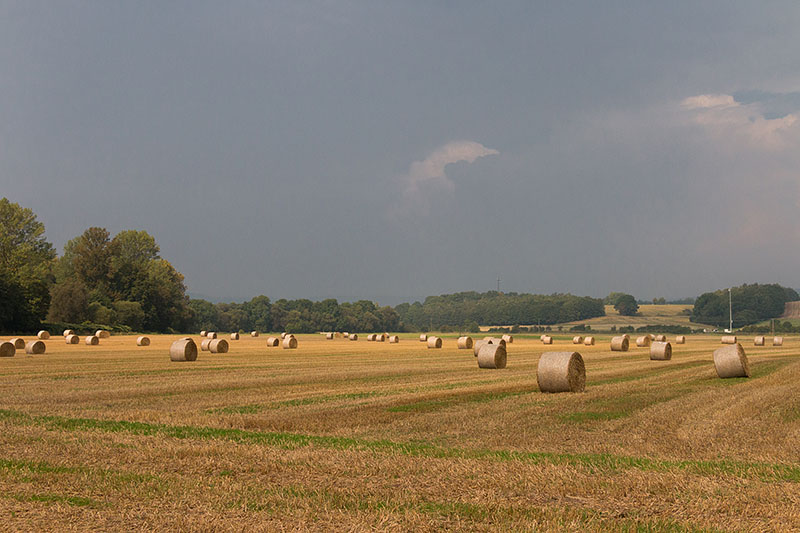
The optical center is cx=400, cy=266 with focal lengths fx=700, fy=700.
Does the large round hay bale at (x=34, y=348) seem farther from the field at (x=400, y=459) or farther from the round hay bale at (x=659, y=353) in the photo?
the round hay bale at (x=659, y=353)

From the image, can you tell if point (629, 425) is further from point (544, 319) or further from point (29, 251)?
point (544, 319)

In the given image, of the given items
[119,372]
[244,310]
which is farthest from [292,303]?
[119,372]

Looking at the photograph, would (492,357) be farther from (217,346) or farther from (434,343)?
(434,343)

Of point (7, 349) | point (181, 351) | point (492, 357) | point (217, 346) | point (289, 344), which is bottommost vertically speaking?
point (289, 344)

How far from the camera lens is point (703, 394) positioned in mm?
18219

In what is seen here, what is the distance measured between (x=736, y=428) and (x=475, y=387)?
28.2 feet

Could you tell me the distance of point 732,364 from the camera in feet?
75.4

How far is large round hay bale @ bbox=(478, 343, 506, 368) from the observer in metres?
28.8

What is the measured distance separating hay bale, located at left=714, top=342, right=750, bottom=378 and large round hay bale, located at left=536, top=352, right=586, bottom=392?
653 centimetres

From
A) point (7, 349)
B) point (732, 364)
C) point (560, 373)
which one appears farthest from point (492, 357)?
point (7, 349)

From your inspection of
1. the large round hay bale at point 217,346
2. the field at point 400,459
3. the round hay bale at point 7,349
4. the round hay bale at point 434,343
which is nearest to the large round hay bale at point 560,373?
the field at point 400,459

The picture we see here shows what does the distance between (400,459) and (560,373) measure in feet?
33.8

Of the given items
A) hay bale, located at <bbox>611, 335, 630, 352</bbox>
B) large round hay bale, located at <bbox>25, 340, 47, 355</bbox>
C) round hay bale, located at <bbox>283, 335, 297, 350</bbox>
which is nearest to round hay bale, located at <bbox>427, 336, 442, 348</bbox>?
round hay bale, located at <bbox>283, 335, 297, 350</bbox>

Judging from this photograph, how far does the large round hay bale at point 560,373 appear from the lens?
18.9m
